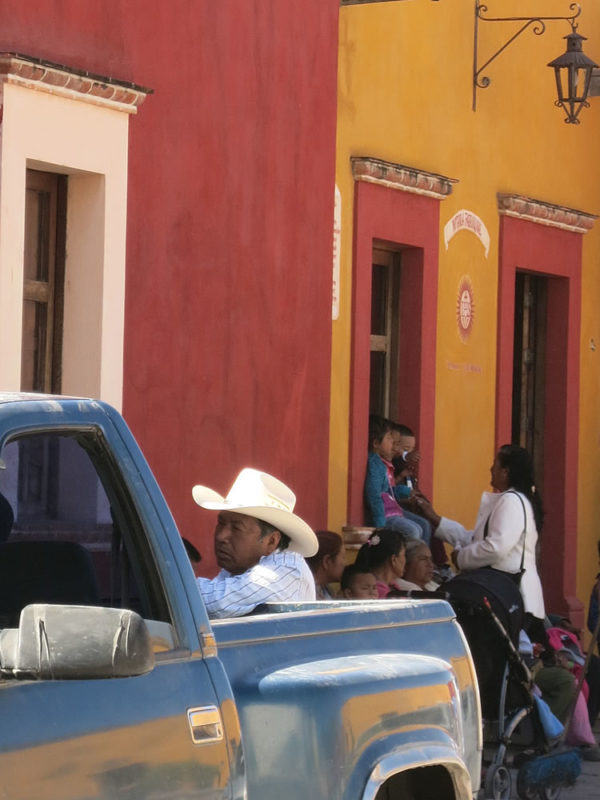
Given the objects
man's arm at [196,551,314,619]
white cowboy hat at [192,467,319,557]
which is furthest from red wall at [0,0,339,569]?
man's arm at [196,551,314,619]

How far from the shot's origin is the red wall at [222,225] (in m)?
10.1

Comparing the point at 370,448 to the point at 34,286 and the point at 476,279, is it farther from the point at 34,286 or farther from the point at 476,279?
the point at 34,286

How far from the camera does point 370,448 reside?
12797 mm

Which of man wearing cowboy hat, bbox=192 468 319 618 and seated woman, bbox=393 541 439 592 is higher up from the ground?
man wearing cowboy hat, bbox=192 468 319 618

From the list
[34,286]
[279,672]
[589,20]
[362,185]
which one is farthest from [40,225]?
[589,20]

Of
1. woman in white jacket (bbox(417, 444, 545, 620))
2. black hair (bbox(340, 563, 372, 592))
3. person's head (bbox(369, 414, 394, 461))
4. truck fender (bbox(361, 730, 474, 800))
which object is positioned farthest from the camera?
person's head (bbox(369, 414, 394, 461))

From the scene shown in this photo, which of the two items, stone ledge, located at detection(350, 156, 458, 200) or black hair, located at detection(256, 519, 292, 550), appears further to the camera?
stone ledge, located at detection(350, 156, 458, 200)

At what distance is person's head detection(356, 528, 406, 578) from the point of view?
1090 centimetres

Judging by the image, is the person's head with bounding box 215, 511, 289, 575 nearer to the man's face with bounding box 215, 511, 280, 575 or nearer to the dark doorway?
the man's face with bounding box 215, 511, 280, 575

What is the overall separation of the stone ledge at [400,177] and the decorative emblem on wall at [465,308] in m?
0.77

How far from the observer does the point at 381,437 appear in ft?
41.8

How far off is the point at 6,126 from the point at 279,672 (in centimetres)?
535

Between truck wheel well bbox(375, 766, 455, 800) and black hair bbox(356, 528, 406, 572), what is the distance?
5.70 meters

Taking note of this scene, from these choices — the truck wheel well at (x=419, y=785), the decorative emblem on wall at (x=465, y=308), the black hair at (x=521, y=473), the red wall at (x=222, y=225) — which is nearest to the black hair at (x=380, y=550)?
the black hair at (x=521, y=473)
